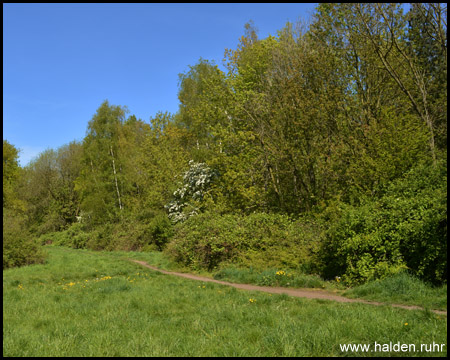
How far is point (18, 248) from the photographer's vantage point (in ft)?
62.4

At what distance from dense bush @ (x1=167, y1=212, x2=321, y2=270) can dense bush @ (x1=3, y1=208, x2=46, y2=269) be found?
814 cm

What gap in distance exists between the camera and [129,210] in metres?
38.9

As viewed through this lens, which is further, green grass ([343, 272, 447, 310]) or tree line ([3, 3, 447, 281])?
tree line ([3, 3, 447, 281])

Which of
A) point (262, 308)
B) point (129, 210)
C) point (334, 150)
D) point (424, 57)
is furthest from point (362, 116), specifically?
point (129, 210)

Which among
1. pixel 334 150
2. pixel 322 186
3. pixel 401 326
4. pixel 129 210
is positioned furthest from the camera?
pixel 129 210

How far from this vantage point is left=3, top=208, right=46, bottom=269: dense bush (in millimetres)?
18691

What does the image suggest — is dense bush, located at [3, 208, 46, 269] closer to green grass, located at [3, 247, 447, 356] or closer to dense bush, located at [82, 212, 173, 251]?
dense bush, located at [82, 212, 173, 251]

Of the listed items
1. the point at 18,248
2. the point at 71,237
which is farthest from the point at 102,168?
the point at 18,248

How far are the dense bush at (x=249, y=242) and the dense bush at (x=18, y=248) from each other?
26.7ft

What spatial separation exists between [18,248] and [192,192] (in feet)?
40.0

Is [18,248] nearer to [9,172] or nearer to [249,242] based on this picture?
[249,242]

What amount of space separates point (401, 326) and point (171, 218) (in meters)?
24.4

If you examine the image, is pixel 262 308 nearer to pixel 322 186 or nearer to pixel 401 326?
pixel 401 326

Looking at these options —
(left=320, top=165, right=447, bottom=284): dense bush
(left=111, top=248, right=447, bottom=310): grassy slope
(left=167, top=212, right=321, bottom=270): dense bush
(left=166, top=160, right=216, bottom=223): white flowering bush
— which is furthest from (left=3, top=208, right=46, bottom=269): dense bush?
(left=320, top=165, right=447, bottom=284): dense bush
